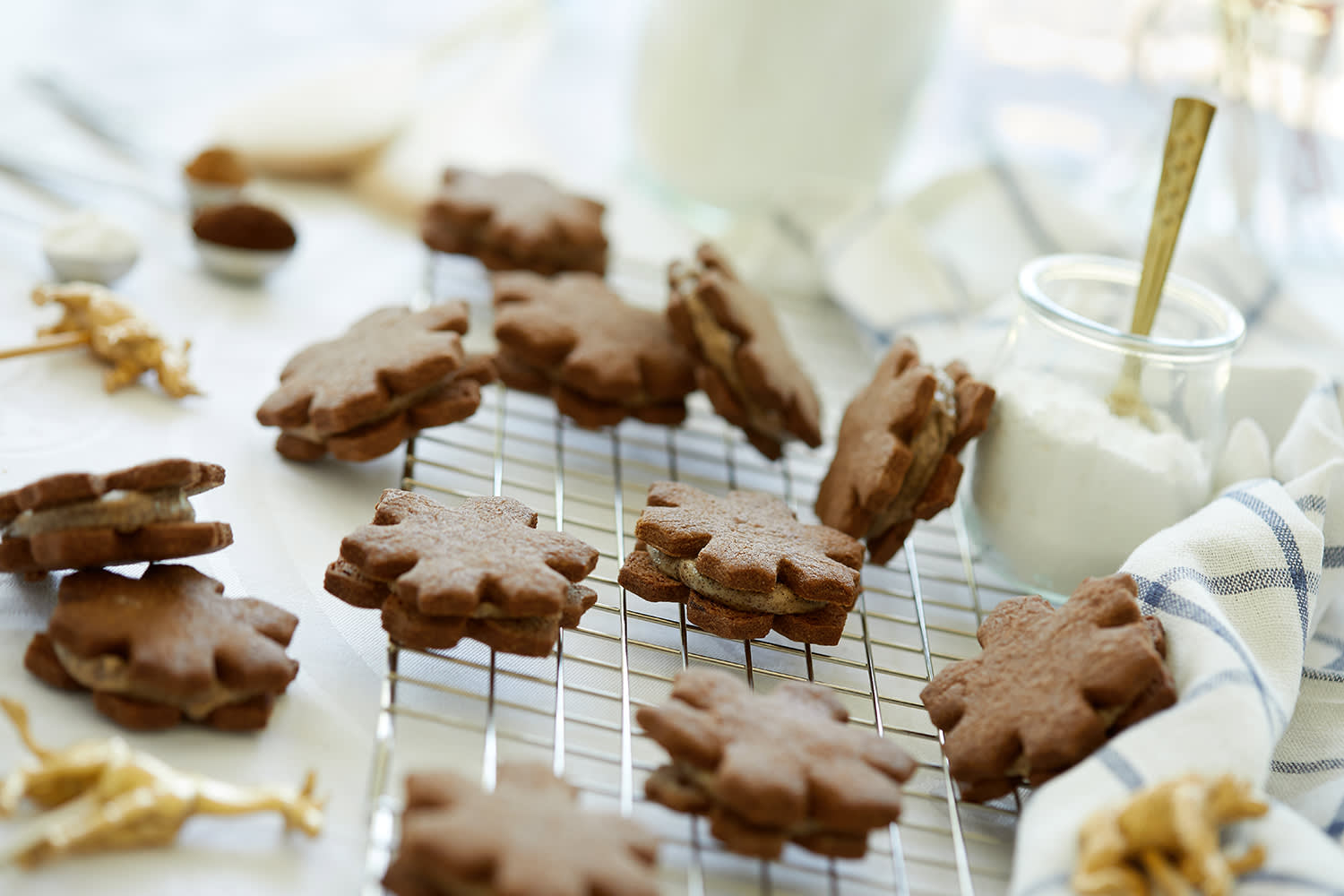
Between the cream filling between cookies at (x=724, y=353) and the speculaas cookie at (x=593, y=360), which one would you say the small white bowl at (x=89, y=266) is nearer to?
the speculaas cookie at (x=593, y=360)

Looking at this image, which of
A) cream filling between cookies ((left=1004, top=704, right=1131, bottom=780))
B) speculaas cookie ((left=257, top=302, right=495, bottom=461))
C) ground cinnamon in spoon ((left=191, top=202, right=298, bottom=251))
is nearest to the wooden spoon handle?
cream filling between cookies ((left=1004, top=704, right=1131, bottom=780))

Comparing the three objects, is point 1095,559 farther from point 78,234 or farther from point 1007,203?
point 78,234

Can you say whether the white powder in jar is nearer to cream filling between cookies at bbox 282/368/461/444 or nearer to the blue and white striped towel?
the blue and white striped towel

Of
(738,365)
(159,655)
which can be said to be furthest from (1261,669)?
(159,655)

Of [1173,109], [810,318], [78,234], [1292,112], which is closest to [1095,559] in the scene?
[1173,109]

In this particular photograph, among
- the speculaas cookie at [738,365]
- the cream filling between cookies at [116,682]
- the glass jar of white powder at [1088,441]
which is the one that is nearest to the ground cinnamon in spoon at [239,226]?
the speculaas cookie at [738,365]

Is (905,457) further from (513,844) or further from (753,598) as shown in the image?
(513,844)

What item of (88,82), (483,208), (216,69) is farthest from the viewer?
(216,69)
